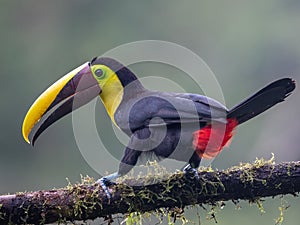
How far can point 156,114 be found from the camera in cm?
340

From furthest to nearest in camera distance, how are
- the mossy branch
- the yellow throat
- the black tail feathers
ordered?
1. the yellow throat
2. the black tail feathers
3. the mossy branch

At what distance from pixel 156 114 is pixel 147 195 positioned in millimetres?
462

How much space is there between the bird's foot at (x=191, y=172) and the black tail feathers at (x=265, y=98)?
314mm

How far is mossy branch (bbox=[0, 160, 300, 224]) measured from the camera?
3037 millimetres

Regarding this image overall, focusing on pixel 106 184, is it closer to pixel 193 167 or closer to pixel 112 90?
pixel 193 167

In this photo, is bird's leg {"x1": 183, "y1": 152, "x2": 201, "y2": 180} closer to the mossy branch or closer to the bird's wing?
the mossy branch

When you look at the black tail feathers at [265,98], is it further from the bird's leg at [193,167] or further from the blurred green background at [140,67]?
the blurred green background at [140,67]

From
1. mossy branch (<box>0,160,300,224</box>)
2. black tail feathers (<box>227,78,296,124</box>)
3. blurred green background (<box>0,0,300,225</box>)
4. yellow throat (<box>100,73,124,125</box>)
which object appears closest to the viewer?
mossy branch (<box>0,160,300,224</box>)

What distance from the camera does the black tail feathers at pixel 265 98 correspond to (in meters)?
3.27

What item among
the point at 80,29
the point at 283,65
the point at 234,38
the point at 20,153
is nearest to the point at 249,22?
the point at 234,38

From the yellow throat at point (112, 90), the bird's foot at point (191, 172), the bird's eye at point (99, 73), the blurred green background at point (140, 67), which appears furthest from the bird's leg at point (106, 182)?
the blurred green background at point (140, 67)

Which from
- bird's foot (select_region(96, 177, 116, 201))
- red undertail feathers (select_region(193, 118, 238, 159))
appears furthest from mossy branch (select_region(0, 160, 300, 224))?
red undertail feathers (select_region(193, 118, 238, 159))

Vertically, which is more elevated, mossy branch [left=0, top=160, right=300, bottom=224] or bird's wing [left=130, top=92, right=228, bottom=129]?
bird's wing [left=130, top=92, right=228, bottom=129]

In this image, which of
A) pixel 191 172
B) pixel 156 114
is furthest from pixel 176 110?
pixel 191 172
